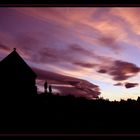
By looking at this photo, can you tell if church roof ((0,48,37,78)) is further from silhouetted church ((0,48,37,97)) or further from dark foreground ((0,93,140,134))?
dark foreground ((0,93,140,134))

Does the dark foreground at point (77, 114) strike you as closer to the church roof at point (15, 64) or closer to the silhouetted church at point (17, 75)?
the church roof at point (15, 64)

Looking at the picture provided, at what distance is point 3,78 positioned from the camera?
371 cm

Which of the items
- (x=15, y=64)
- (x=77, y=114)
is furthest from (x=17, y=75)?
(x=77, y=114)

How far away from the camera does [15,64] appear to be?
13.3ft

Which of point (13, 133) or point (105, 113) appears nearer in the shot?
point (13, 133)

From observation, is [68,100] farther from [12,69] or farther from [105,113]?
[12,69]

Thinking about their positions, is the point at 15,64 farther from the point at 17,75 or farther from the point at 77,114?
the point at 77,114

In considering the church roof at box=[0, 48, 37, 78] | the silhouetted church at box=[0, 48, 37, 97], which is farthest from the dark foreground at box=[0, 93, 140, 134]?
the silhouetted church at box=[0, 48, 37, 97]

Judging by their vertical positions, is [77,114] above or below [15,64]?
below

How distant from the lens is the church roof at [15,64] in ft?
11.7

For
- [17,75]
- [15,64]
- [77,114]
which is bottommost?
[77,114]

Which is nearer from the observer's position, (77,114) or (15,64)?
(77,114)
